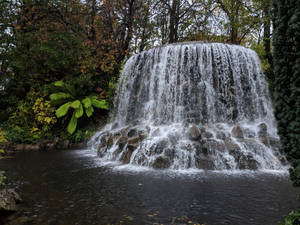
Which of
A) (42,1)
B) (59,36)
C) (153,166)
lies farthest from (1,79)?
(153,166)

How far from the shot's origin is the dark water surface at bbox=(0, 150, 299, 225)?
295 centimetres

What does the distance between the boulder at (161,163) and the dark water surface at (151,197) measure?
0.50 m

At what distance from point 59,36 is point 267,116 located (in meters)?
9.99

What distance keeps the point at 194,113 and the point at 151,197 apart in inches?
194

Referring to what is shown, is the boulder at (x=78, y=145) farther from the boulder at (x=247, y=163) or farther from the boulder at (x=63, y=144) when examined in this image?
the boulder at (x=247, y=163)

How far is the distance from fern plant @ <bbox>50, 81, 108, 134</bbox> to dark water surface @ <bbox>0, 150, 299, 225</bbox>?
4.74 m

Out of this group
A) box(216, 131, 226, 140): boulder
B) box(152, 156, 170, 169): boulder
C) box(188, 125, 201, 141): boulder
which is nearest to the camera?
box(152, 156, 170, 169): boulder

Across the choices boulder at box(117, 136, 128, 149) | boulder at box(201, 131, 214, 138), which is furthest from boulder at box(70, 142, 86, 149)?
boulder at box(201, 131, 214, 138)

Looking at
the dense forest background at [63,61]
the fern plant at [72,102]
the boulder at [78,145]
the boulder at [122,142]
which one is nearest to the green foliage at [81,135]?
the dense forest background at [63,61]

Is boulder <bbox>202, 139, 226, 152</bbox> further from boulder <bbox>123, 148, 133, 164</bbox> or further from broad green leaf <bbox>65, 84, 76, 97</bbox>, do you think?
broad green leaf <bbox>65, 84, 76, 97</bbox>

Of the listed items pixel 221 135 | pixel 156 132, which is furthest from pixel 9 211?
pixel 221 135

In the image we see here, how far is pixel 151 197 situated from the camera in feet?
12.1

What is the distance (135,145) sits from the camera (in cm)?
669

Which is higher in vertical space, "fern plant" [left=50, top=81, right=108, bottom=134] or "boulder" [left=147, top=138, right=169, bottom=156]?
"fern plant" [left=50, top=81, right=108, bottom=134]
